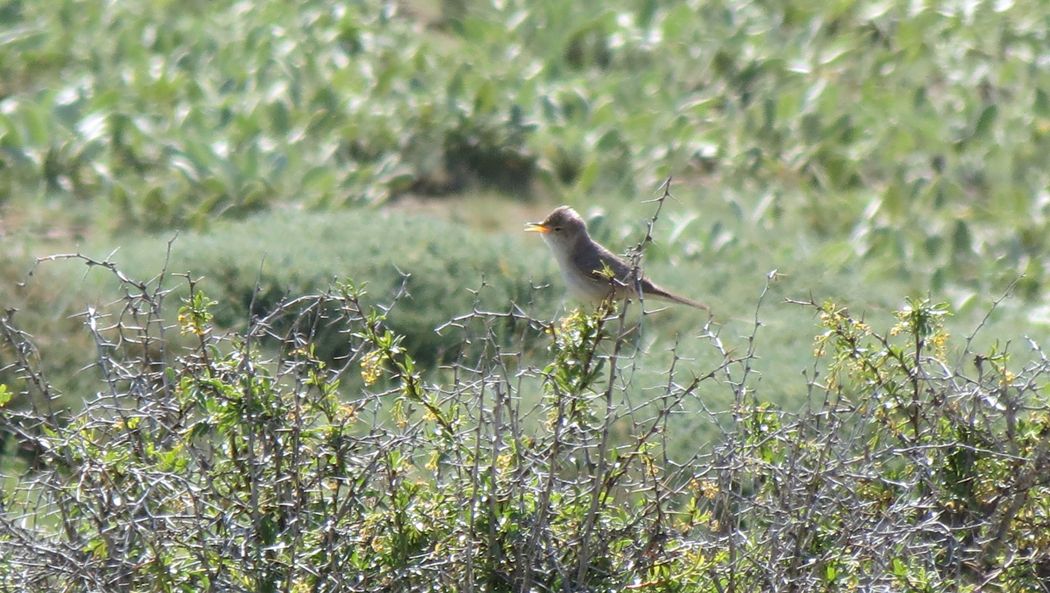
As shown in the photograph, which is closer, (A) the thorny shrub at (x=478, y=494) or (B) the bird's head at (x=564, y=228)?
(A) the thorny shrub at (x=478, y=494)

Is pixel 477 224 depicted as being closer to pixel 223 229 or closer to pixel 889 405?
pixel 223 229

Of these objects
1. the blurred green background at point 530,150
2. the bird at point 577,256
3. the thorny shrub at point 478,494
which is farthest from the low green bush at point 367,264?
the thorny shrub at point 478,494

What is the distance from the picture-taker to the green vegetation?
375cm

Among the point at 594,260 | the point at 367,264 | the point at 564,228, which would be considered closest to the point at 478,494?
the point at 594,260

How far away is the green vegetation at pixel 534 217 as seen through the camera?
3.75 m

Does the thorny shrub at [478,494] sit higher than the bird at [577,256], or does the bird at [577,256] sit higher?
the bird at [577,256]

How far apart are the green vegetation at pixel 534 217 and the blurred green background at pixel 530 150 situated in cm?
3

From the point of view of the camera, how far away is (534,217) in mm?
9414

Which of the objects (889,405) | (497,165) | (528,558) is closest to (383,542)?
(528,558)

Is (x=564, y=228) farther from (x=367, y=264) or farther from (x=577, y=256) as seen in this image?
(x=367, y=264)

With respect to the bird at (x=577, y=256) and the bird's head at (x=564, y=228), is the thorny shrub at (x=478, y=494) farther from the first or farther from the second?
the bird's head at (x=564, y=228)

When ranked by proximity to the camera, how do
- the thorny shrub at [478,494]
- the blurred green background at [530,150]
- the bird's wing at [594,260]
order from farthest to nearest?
the blurred green background at [530,150], the bird's wing at [594,260], the thorny shrub at [478,494]

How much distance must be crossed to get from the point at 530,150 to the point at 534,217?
73 centimetres

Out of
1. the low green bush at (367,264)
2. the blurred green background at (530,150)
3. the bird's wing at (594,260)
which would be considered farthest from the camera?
the blurred green background at (530,150)
